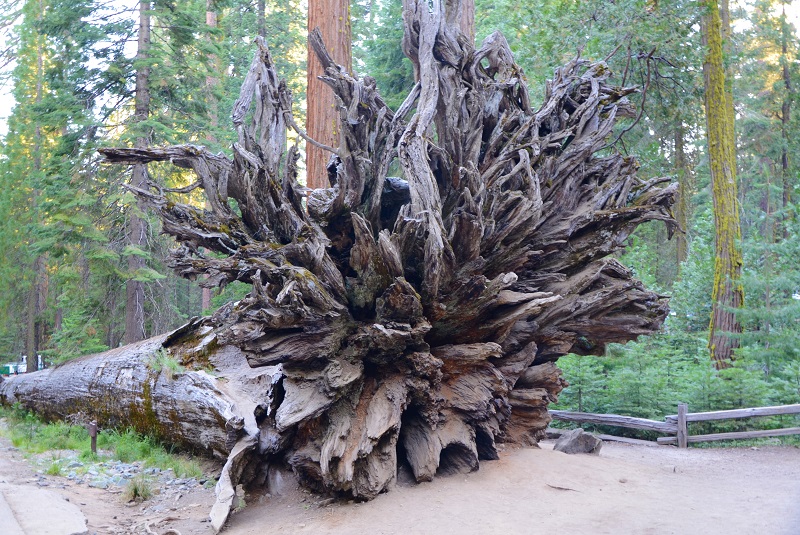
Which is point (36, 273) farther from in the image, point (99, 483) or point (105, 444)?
point (99, 483)

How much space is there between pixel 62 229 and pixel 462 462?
1286 centimetres

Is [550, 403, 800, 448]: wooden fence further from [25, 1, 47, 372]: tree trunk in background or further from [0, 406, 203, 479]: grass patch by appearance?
[25, 1, 47, 372]: tree trunk in background

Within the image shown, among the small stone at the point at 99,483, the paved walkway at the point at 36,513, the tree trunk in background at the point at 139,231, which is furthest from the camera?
the tree trunk in background at the point at 139,231

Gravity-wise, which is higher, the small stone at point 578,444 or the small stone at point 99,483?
the small stone at point 578,444

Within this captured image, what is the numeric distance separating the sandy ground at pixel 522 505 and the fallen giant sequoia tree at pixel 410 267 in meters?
0.34

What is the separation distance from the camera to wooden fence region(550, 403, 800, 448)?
10.2 metres

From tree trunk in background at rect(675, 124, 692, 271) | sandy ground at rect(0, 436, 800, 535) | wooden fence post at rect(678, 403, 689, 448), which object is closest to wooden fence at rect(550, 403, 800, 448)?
wooden fence post at rect(678, 403, 689, 448)

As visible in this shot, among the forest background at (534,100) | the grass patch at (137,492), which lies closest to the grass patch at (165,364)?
the grass patch at (137,492)

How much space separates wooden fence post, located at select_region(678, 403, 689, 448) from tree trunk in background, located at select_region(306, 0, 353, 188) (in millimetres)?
7180

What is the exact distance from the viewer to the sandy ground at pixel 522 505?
17.5 feet

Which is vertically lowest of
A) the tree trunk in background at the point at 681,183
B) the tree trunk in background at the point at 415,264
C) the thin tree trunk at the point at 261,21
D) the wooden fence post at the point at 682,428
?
the wooden fence post at the point at 682,428

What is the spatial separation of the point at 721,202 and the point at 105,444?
42.4ft

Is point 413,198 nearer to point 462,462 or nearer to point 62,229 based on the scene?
point 462,462

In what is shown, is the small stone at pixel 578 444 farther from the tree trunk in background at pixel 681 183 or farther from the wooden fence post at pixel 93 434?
the tree trunk in background at pixel 681 183
